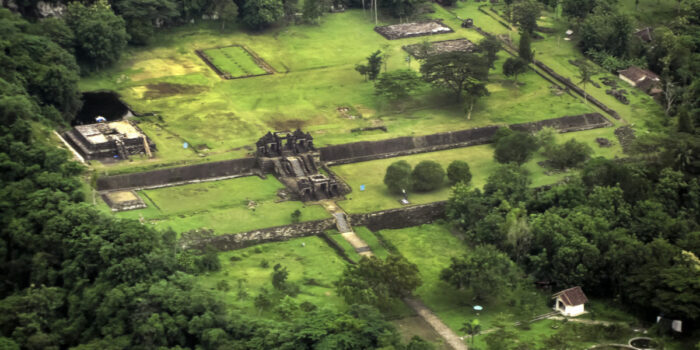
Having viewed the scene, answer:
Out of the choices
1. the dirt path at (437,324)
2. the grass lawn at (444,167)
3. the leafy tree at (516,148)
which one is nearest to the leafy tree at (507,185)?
the grass lawn at (444,167)

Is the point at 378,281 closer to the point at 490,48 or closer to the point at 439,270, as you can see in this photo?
the point at 439,270

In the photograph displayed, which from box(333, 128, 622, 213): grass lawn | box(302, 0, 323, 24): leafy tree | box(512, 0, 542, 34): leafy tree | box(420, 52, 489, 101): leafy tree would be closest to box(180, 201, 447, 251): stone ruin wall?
box(333, 128, 622, 213): grass lawn

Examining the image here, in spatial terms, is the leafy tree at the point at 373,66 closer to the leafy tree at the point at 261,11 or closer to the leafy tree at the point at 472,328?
the leafy tree at the point at 261,11

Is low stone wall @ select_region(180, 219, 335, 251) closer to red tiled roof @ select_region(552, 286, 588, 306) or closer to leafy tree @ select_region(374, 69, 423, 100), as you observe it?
red tiled roof @ select_region(552, 286, 588, 306)

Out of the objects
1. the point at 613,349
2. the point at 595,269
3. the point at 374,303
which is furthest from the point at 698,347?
the point at 374,303

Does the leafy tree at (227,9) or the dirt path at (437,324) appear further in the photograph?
the leafy tree at (227,9)

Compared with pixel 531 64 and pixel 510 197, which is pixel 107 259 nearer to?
pixel 510 197

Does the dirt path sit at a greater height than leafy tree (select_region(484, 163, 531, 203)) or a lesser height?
lesser
